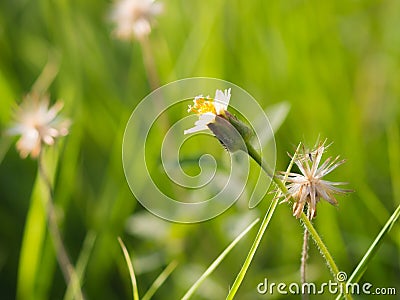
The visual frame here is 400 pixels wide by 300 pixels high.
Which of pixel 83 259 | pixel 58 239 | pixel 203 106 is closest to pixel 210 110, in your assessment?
pixel 203 106

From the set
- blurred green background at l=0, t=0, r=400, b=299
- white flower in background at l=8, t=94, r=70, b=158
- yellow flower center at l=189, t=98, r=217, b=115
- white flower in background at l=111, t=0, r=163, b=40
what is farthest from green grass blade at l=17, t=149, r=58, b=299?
yellow flower center at l=189, t=98, r=217, b=115

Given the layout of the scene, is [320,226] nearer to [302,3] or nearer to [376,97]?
[376,97]

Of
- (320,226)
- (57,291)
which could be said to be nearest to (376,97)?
(320,226)

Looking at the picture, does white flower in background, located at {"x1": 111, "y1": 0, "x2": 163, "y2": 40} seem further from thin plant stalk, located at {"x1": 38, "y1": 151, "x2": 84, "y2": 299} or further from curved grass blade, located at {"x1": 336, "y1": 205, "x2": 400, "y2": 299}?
curved grass blade, located at {"x1": 336, "y1": 205, "x2": 400, "y2": 299}

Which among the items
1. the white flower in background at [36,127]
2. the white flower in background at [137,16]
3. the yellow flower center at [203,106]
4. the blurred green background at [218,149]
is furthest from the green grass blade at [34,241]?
the yellow flower center at [203,106]

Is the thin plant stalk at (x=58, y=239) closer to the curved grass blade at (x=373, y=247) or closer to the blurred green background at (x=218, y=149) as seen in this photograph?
the blurred green background at (x=218, y=149)
